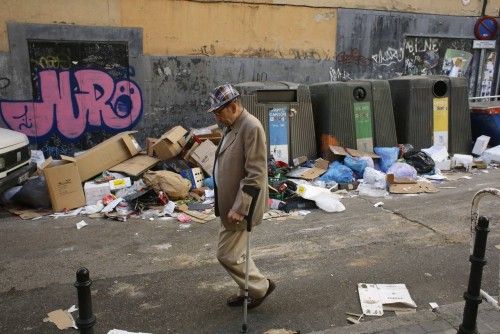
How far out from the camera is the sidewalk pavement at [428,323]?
3.23 metres

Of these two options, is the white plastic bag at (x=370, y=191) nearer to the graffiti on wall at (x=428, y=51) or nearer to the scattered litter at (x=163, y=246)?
the scattered litter at (x=163, y=246)

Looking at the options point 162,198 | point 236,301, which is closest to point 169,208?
point 162,198

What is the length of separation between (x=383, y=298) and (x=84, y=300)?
2.51m

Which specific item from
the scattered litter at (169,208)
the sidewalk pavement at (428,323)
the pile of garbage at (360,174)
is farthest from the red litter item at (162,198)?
the sidewalk pavement at (428,323)

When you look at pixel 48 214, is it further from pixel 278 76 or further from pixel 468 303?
pixel 278 76

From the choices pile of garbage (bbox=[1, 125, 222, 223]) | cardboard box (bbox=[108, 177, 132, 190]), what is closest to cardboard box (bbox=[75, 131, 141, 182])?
pile of garbage (bbox=[1, 125, 222, 223])

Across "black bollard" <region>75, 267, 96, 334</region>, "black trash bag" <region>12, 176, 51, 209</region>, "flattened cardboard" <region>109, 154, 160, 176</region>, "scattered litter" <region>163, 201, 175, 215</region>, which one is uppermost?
"black bollard" <region>75, 267, 96, 334</region>

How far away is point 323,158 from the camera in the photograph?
26.2 feet

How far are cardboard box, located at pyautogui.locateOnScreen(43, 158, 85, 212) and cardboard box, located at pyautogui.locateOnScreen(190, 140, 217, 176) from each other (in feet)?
6.02

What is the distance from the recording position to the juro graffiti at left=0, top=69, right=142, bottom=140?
821 cm

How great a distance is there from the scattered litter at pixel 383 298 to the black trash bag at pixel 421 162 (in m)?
4.32

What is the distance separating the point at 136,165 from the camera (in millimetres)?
7125

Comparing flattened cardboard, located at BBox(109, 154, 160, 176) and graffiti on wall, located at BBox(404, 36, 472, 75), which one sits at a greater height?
graffiti on wall, located at BBox(404, 36, 472, 75)

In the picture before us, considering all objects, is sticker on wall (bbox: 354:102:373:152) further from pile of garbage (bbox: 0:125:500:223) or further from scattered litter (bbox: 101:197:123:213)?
scattered litter (bbox: 101:197:123:213)
